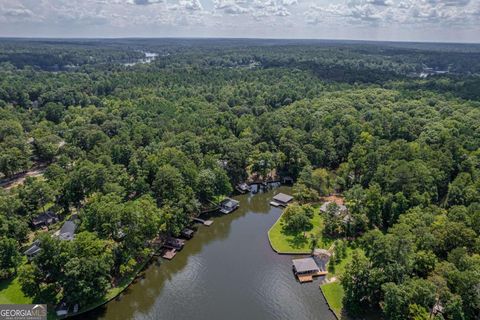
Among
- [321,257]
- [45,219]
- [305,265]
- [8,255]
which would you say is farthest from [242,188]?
[8,255]

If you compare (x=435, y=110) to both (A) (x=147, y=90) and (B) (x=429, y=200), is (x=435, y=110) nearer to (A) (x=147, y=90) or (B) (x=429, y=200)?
(B) (x=429, y=200)

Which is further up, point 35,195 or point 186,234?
point 35,195

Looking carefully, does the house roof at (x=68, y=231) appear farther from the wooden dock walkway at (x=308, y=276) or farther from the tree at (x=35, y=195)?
the wooden dock walkway at (x=308, y=276)

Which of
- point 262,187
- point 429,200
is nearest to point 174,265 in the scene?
point 262,187

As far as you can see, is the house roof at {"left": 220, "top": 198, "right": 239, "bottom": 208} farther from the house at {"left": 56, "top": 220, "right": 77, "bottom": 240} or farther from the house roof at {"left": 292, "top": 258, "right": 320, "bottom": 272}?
the house at {"left": 56, "top": 220, "right": 77, "bottom": 240}

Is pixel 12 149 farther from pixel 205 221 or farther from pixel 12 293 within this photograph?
pixel 205 221
